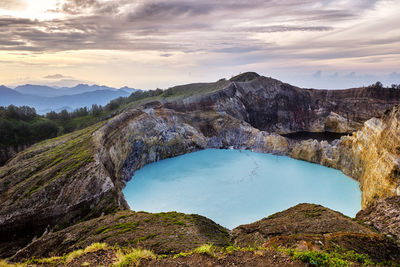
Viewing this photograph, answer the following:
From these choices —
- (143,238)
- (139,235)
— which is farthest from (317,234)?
(139,235)

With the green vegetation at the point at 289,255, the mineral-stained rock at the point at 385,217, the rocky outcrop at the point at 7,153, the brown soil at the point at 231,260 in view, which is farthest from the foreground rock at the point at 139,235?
the rocky outcrop at the point at 7,153

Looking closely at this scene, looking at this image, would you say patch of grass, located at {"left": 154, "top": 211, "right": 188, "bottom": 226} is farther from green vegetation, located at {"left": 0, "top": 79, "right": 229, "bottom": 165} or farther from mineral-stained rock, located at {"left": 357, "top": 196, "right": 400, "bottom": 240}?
green vegetation, located at {"left": 0, "top": 79, "right": 229, "bottom": 165}

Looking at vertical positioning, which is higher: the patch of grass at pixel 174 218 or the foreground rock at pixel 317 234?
the foreground rock at pixel 317 234

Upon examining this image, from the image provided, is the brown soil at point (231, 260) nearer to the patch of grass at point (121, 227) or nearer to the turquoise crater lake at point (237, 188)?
the patch of grass at point (121, 227)

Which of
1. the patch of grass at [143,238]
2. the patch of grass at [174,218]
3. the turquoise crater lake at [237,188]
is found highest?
the patch of grass at [143,238]

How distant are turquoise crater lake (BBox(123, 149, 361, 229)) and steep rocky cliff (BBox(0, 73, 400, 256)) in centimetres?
292

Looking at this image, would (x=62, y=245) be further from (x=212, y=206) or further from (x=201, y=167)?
(x=201, y=167)

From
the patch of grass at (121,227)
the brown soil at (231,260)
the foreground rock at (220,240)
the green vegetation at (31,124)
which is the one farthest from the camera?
the green vegetation at (31,124)

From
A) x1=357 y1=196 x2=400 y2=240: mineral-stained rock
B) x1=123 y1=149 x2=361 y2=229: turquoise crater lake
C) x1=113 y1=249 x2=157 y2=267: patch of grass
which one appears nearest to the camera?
x1=113 y1=249 x2=157 y2=267: patch of grass

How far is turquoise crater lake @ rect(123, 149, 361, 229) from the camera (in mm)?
28344

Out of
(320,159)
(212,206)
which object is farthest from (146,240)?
(320,159)

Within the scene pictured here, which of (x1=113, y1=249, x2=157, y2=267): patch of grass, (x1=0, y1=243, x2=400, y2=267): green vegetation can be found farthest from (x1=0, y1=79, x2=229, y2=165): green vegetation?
(x1=113, y1=249, x2=157, y2=267): patch of grass

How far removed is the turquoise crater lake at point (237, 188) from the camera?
28344 millimetres

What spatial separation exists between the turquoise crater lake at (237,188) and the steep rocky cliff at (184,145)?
2919 mm
